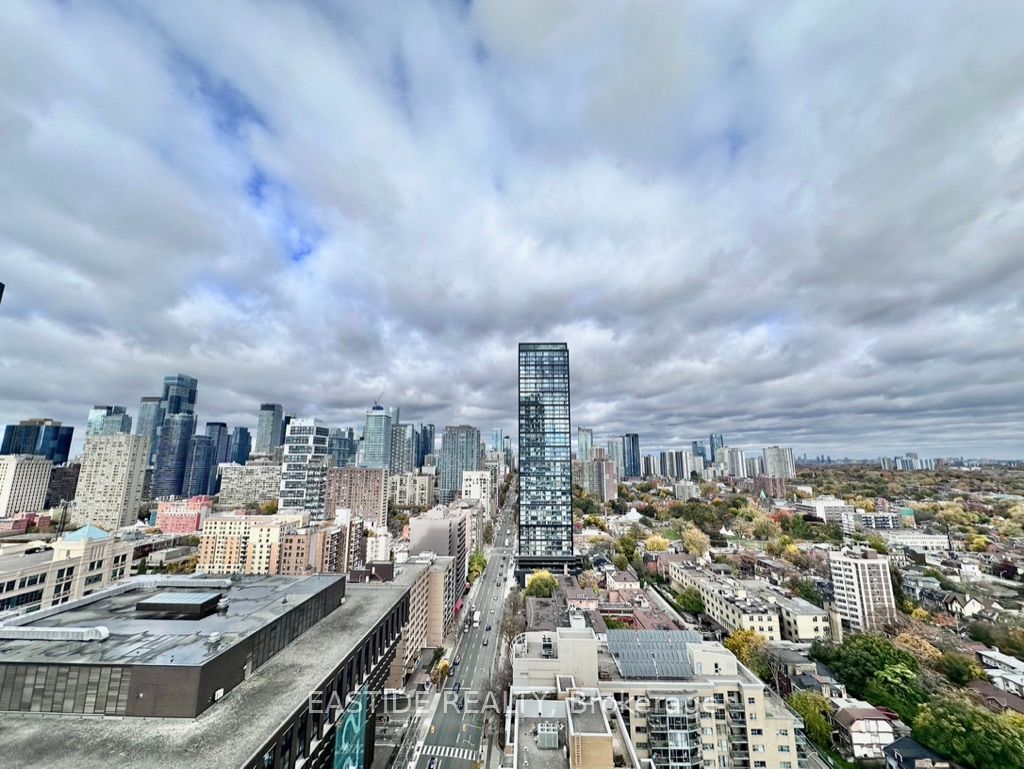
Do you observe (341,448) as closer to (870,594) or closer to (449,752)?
(449,752)

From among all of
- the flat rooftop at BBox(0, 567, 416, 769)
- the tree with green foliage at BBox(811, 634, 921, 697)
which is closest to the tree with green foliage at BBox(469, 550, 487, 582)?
the tree with green foliage at BBox(811, 634, 921, 697)

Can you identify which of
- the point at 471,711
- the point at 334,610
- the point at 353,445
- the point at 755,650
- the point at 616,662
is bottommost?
the point at 471,711

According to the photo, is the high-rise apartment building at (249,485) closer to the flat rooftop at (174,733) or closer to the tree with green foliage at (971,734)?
the flat rooftop at (174,733)

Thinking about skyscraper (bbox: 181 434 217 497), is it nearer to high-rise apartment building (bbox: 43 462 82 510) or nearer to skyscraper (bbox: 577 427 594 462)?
high-rise apartment building (bbox: 43 462 82 510)

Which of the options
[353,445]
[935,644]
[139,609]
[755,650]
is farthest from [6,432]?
[935,644]

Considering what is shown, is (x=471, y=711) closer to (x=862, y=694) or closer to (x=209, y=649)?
(x=209, y=649)

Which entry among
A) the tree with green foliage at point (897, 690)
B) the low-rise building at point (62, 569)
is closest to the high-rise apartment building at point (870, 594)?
the tree with green foliage at point (897, 690)
